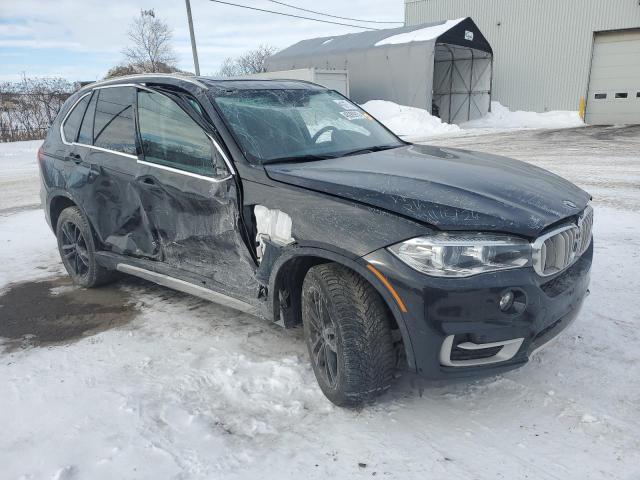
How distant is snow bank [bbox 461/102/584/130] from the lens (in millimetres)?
23125

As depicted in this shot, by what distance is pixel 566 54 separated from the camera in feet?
77.6

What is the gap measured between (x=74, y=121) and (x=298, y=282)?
2.88 meters

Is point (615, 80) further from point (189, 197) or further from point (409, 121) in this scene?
point (189, 197)

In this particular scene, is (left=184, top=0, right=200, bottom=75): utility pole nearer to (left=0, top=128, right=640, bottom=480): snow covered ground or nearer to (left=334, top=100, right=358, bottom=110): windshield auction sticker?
(left=334, top=100, right=358, bottom=110): windshield auction sticker

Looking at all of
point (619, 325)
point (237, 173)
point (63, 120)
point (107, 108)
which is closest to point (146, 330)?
point (237, 173)

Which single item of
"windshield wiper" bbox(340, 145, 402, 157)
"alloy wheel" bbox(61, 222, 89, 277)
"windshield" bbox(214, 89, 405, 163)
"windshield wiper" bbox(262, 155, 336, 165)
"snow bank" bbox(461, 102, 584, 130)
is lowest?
"snow bank" bbox(461, 102, 584, 130)

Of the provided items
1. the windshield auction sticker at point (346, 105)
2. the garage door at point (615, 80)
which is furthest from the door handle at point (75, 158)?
the garage door at point (615, 80)

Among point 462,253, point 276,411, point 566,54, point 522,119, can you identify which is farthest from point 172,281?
point 566,54

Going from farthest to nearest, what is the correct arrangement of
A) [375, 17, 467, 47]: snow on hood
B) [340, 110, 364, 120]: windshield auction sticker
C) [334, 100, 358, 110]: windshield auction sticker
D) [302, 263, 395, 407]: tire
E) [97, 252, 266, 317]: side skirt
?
1. [375, 17, 467, 47]: snow on hood
2. [334, 100, 358, 110]: windshield auction sticker
3. [340, 110, 364, 120]: windshield auction sticker
4. [97, 252, 266, 317]: side skirt
5. [302, 263, 395, 407]: tire

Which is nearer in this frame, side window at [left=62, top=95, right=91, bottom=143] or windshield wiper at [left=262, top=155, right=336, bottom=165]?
windshield wiper at [left=262, top=155, right=336, bottom=165]

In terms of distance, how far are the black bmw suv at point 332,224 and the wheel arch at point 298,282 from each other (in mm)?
10

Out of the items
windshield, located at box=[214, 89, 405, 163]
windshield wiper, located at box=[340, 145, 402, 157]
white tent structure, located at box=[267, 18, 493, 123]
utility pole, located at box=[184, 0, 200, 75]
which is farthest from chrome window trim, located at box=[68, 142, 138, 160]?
white tent structure, located at box=[267, 18, 493, 123]

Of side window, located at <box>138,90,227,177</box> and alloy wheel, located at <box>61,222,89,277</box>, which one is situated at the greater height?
side window, located at <box>138,90,227,177</box>

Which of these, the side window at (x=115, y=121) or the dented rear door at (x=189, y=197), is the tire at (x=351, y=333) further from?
the side window at (x=115, y=121)
